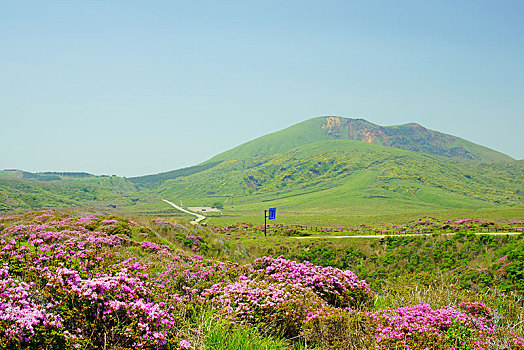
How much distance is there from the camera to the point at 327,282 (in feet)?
27.8

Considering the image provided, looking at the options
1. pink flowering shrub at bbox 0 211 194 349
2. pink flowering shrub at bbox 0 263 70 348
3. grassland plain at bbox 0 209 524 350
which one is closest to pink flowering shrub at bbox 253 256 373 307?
grassland plain at bbox 0 209 524 350

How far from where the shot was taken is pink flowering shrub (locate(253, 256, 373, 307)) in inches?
327

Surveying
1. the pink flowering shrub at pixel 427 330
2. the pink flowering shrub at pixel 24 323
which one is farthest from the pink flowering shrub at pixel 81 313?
the pink flowering shrub at pixel 427 330

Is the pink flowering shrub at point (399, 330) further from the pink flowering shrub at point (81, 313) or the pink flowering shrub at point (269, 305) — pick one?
the pink flowering shrub at point (81, 313)

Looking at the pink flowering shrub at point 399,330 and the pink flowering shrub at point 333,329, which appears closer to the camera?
the pink flowering shrub at point 399,330

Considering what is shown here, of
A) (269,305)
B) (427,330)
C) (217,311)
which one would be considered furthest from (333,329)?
(217,311)

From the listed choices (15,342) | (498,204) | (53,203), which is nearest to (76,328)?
(15,342)

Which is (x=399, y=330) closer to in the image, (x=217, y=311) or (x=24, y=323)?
(x=217, y=311)

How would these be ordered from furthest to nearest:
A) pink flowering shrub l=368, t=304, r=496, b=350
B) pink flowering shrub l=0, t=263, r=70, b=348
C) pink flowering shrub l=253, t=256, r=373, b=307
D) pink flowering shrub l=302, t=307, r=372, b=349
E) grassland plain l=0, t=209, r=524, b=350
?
pink flowering shrub l=253, t=256, r=373, b=307 → pink flowering shrub l=302, t=307, r=372, b=349 → pink flowering shrub l=368, t=304, r=496, b=350 → grassland plain l=0, t=209, r=524, b=350 → pink flowering shrub l=0, t=263, r=70, b=348

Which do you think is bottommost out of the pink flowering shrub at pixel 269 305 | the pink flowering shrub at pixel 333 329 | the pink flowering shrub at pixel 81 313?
the pink flowering shrub at pixel 333 329

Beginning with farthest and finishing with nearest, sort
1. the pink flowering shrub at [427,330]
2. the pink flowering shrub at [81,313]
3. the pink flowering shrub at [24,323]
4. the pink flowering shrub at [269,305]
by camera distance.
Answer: the pink flowering shrub at [269,305] → the pink flowering shrub at [427,330] → the pink flowering shrub at [81,313] → the pink flowering shrub at [24,323]

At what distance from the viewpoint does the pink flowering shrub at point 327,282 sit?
27.2ft

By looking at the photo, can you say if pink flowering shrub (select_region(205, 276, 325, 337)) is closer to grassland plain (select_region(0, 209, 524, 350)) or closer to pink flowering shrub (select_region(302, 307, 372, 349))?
grassland plain (select_region(0, 209, 524, 350))

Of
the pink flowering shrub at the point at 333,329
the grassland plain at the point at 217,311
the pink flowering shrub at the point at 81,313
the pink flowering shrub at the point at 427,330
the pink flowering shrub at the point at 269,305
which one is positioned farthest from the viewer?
the pink flowering shrub at the point at 269,305
